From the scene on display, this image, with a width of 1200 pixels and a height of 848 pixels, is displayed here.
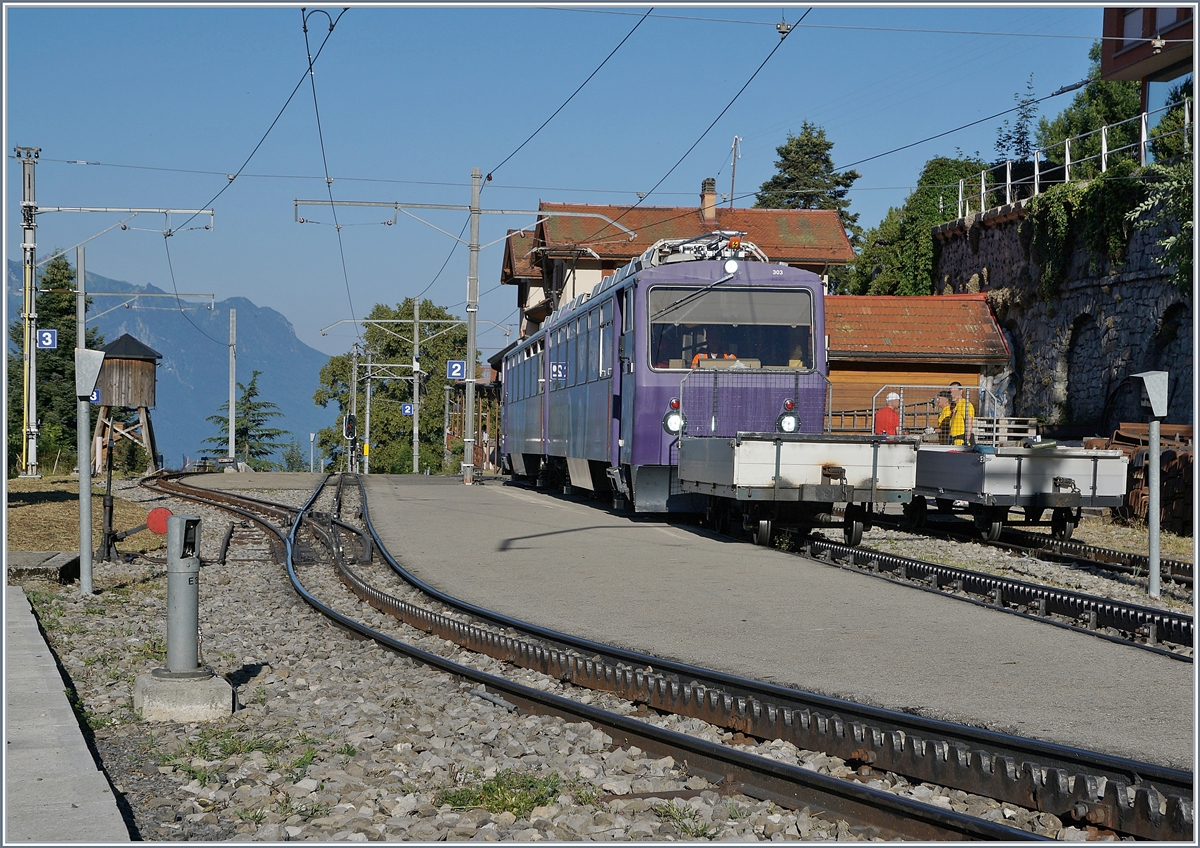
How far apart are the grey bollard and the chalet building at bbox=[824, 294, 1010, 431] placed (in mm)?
25656

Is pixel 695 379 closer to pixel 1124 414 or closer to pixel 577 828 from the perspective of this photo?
pixel 577 828

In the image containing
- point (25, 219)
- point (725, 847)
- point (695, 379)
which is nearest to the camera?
point (725, 847)

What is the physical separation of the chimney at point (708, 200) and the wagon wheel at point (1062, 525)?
111 feet

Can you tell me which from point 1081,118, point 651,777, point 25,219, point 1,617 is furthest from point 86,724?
point 1081,118

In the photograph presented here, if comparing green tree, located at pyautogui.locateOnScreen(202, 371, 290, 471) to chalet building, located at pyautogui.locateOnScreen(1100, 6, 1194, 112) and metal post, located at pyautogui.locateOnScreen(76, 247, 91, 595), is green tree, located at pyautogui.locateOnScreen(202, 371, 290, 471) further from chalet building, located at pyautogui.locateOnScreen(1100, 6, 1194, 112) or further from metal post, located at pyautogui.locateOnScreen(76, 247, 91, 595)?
metal post, located at pyautogui.locateOnScreen(76, 247, 91, 595)

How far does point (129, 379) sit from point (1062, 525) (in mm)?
25488

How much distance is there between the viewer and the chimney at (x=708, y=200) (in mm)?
48938

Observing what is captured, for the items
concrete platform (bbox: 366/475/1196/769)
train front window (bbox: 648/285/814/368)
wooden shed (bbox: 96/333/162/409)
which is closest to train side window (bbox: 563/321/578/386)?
train front window (bbox: 648/285/814/368)

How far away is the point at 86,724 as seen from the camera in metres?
6.30

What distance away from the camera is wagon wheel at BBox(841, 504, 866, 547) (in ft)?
49.3

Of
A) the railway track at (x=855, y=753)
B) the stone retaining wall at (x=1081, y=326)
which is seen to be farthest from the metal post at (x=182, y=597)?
the stone retaining wall at (x=1081, y=326)

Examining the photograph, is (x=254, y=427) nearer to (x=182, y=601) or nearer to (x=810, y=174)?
(x=810, y=174)

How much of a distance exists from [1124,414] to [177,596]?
24544 mm

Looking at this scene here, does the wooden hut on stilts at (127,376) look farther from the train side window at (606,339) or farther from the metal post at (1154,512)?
the metal post at (1154,512)
